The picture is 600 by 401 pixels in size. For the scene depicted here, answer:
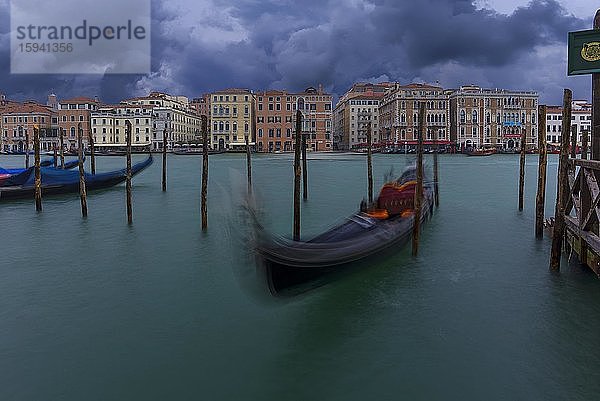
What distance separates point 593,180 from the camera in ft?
16.5

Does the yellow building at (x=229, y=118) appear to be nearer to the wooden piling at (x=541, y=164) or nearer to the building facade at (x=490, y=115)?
the building facade at (x=490, y=115)

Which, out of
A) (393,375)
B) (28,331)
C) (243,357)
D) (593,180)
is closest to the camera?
(393,375)

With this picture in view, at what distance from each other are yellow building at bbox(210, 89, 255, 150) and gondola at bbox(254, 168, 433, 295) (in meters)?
43.0

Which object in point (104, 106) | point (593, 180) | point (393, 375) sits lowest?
point (393, 375)

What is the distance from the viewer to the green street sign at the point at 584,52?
190 inches

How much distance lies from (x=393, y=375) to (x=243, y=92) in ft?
156

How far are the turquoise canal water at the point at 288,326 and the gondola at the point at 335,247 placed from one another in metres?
0.27

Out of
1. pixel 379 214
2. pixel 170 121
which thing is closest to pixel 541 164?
pixel 379 214

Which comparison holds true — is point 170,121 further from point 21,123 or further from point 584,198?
point 584,198

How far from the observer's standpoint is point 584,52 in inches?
192

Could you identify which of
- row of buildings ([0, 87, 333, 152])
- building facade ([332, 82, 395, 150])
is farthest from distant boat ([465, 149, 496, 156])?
row of buildings ([0, 87, 333, 152])

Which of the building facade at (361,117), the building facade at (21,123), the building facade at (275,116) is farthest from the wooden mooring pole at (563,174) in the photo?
the building facade at (21,123)

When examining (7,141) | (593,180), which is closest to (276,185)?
(593,180)

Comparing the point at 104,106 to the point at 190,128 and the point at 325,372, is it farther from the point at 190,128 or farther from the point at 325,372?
the point at 325,372
